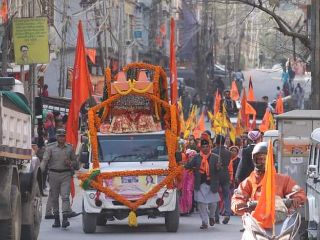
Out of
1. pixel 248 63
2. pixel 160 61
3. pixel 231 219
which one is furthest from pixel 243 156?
pixel 248 63

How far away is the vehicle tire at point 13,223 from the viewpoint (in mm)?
15031

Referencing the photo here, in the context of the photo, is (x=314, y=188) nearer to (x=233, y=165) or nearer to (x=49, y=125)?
(x=233, y=165)

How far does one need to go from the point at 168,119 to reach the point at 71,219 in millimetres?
3083

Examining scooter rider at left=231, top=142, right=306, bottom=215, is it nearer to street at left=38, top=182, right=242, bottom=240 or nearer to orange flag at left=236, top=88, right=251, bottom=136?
street at left=38, top=182, right=242, bottom=240

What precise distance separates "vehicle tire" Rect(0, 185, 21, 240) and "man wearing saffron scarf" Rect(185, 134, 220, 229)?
5.55m

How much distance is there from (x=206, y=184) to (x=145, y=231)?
4.61ft

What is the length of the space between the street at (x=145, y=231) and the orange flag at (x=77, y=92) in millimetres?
1819

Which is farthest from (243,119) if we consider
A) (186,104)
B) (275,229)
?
(186,104)

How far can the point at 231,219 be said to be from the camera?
23234 mm

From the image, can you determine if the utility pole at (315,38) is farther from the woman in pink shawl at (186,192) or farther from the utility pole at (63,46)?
the utility pole at (63,46)

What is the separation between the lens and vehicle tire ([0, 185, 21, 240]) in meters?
15.0

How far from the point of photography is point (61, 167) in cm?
2028

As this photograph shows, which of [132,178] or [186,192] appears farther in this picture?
[186,192]

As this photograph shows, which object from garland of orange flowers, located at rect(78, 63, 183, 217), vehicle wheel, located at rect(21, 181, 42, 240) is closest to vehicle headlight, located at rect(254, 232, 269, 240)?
vehicle wheel, located at rect(21, 181, 42, 240)
